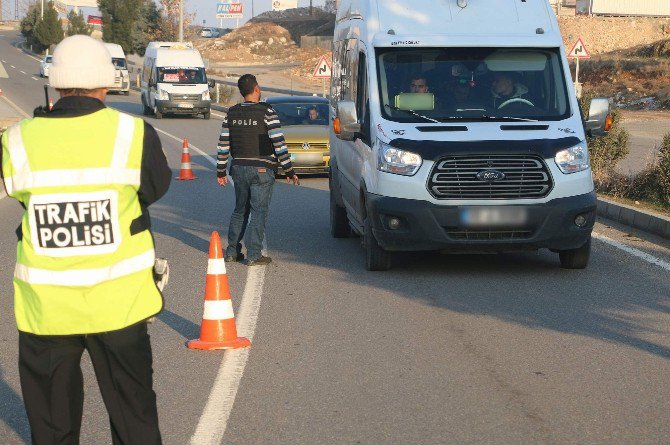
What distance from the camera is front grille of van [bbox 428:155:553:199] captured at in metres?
10.7

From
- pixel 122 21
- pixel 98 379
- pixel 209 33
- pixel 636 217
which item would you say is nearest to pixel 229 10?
pixel 209 33

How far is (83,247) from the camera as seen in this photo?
4.15m

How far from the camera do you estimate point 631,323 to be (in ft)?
29.1

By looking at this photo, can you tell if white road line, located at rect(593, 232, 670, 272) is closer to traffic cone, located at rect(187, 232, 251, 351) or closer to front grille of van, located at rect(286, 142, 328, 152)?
traffic cone, located at rect(187, 232, 251, 351)

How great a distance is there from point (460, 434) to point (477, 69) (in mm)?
6192

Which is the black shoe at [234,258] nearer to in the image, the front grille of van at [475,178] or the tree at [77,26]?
the front grille of van at [475,178]

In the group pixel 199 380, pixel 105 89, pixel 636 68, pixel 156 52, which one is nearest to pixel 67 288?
pixel 105 89

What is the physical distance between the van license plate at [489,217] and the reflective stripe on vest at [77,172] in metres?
6.63

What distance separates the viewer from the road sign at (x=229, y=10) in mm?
135625

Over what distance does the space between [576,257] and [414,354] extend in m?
3.89

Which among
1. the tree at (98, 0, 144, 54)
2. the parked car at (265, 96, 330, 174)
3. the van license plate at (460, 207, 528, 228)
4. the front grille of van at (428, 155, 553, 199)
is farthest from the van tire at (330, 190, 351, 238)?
the tree at (98, 0, 144, 54)

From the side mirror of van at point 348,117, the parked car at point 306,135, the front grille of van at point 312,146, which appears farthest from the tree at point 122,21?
the side mirror of van at point 348,117

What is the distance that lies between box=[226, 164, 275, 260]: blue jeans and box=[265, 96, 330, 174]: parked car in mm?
8553

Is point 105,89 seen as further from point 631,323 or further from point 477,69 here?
point 477,69
